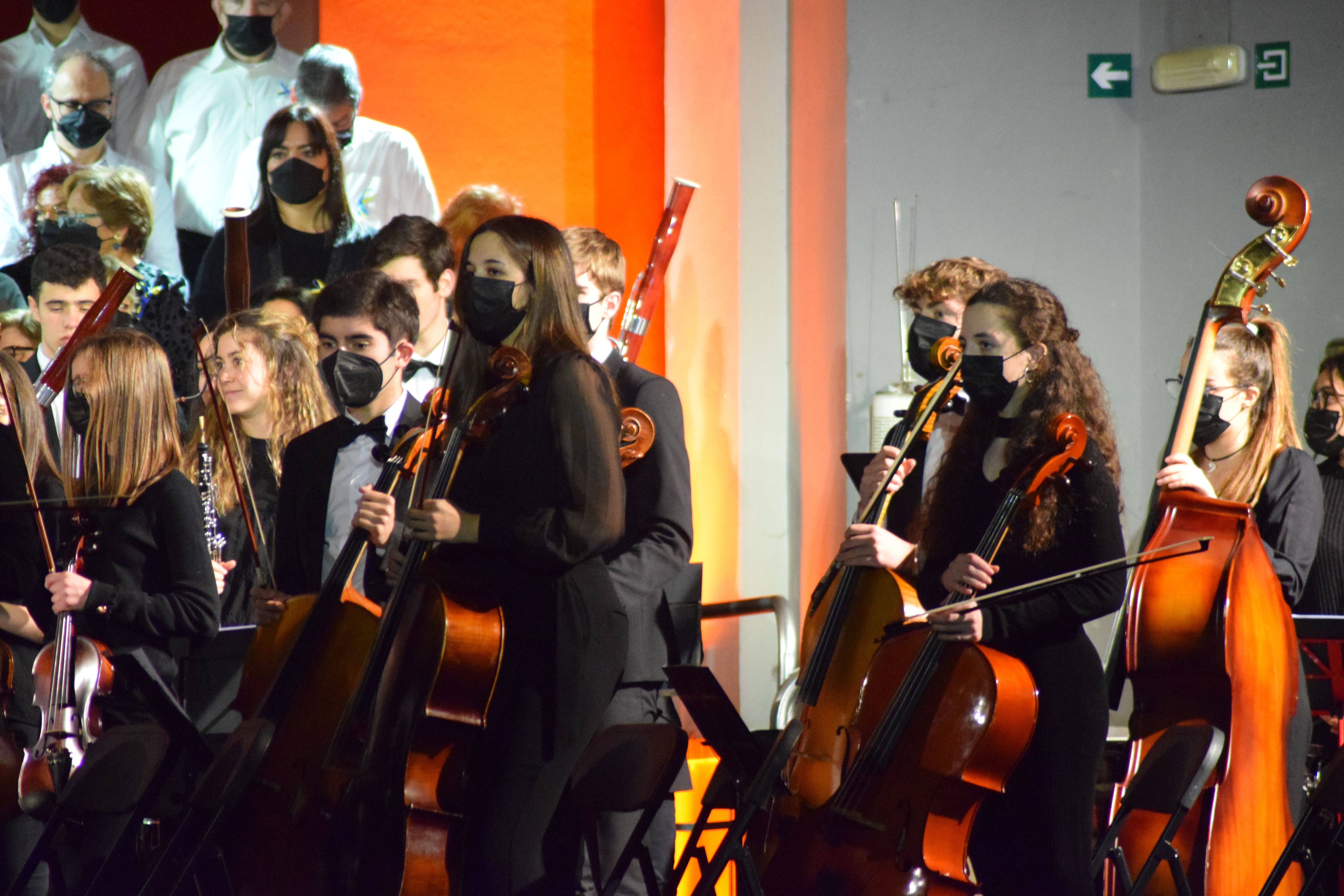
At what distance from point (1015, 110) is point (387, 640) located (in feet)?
10.3

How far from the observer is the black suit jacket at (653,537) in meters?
3.07

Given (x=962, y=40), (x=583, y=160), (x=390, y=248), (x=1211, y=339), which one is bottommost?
(x=1211, y=339)

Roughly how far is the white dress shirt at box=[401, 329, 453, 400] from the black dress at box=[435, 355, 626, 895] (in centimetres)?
164

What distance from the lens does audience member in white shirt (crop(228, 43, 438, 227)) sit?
438 cm

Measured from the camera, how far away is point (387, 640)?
2.65m

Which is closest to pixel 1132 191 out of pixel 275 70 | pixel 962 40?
pixel 962 40

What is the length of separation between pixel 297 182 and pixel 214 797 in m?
2.29

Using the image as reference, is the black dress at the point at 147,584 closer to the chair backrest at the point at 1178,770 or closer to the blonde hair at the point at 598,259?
the blonde hair at the point at 598,259

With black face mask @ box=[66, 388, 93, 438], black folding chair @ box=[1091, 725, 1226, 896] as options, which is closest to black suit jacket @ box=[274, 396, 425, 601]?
black face mask @ box=[66, 388, 93, 438]

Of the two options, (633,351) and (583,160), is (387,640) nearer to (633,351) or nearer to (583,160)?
(633,351)

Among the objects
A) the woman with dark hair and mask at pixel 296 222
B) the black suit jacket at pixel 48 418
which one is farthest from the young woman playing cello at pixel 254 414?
the black suit jacket at pixel 48 418

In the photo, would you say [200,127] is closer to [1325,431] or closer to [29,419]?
[29,419]

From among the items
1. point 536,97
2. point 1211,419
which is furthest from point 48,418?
point 1211,419

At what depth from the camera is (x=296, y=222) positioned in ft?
14.1
